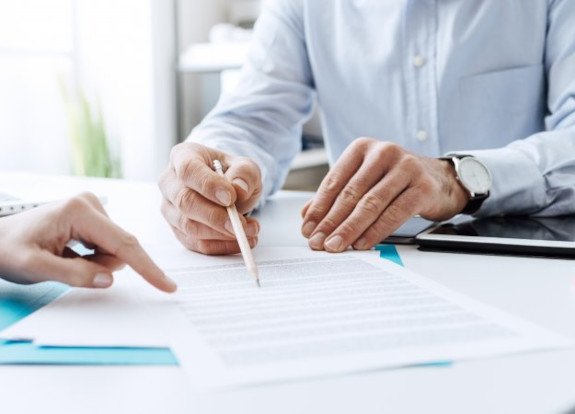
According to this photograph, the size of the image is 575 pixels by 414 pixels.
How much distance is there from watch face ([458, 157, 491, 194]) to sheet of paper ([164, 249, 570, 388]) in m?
0.23

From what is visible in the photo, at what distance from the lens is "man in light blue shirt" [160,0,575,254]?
79 centimetres

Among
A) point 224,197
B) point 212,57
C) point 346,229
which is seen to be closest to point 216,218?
point 224,197

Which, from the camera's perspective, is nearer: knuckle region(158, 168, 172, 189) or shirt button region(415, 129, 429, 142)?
knuckle region(158, 168, 172, 189)

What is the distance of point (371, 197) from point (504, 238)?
14 centimetres

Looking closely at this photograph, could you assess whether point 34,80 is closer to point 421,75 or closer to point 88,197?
point 421,75

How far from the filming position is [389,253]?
0.62 metres

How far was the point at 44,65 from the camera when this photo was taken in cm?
247

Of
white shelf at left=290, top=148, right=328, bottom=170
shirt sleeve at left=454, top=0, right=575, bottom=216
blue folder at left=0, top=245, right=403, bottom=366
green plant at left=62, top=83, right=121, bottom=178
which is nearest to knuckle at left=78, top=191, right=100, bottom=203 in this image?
blue folder at left=0, top=245, right=403, bottom=366

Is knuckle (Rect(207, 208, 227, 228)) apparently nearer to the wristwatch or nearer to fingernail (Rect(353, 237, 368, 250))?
fingernail (Rect(353, 237, 368, 250))

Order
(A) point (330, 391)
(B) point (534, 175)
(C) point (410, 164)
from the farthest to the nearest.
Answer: (B) point (534, 175) → (C) point (410, 164) → (A) point (330, 391)

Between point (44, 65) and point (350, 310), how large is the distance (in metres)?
2.35

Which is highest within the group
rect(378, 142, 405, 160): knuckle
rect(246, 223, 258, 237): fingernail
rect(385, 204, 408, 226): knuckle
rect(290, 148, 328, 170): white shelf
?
rect(378, 142, 405, 160): knuckle

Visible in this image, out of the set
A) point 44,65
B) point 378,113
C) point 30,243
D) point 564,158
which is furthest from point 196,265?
point 44,65

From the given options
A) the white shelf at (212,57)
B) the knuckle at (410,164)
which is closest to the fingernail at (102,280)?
the knuckle at (410,164)
